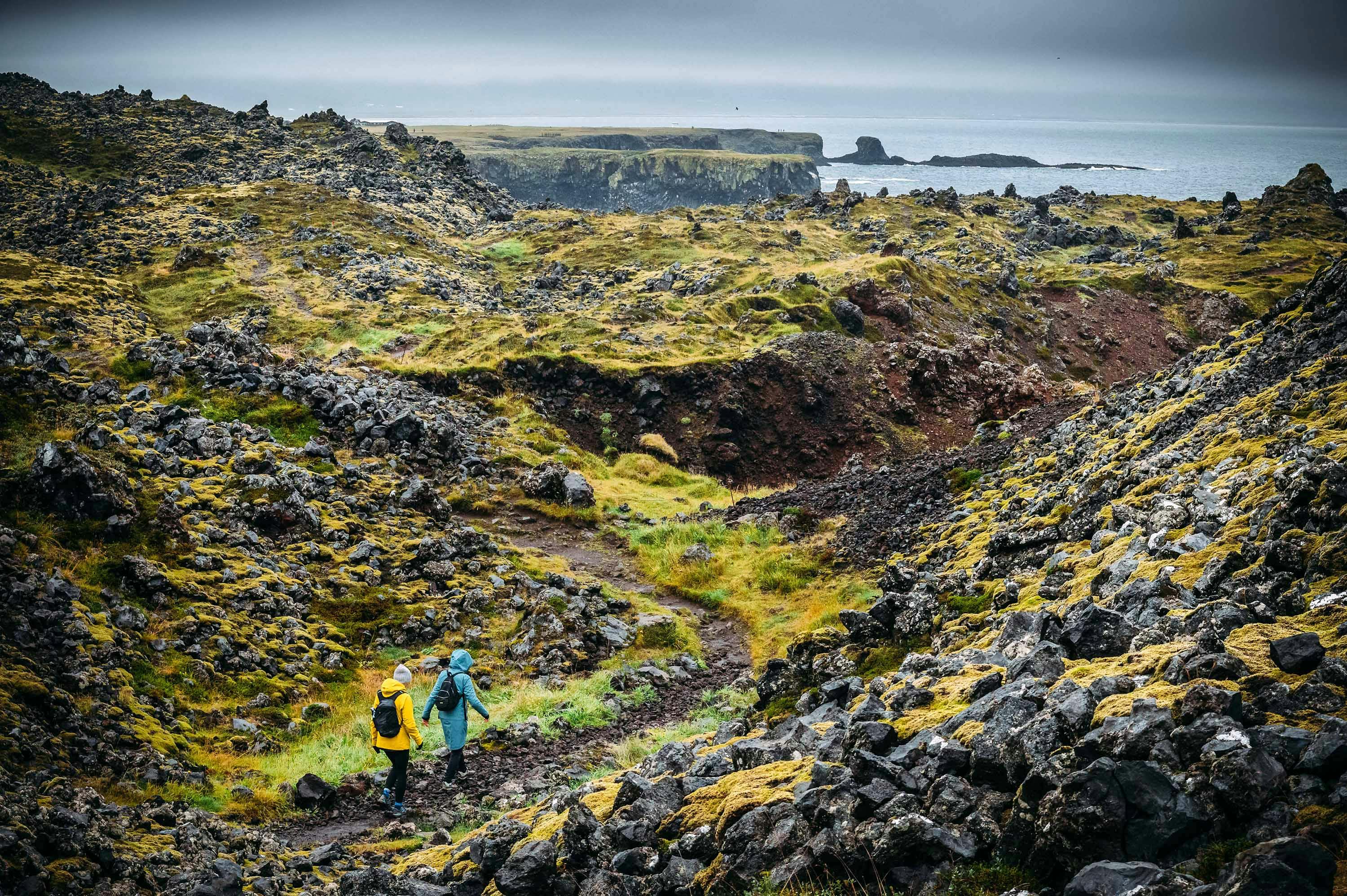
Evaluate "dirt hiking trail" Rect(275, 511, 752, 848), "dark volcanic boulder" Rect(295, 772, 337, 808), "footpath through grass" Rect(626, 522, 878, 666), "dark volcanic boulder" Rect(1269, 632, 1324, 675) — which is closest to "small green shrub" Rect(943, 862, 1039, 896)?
"dark volcanic boulder" Rect(1269, 632, 1324, 675)

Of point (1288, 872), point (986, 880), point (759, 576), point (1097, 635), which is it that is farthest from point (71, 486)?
point (1288, 872)

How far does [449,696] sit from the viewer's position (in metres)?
15.5

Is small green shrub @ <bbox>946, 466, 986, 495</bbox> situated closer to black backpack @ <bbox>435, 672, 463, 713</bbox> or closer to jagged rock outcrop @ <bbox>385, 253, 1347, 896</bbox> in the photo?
jagged rock outcrop @ <bbox>385, 253, 1347, 896</bbox>

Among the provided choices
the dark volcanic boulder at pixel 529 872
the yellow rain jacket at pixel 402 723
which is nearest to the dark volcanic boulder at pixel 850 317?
the yellow rain jacket at pixel 402 723

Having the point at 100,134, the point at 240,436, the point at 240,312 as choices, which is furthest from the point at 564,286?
the point at 100,134

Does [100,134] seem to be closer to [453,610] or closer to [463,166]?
[463,166]

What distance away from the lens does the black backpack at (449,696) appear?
15.5m

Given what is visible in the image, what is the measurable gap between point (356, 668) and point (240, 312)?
41675 mm

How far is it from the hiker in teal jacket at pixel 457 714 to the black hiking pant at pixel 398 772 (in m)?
1.01

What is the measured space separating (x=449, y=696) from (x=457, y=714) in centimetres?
38

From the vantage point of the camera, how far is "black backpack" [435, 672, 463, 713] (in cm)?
1545

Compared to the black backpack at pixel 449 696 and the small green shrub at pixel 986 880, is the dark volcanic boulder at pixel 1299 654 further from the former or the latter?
the black backpack at pixel 449 696

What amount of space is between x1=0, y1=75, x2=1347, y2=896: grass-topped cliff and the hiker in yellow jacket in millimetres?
521

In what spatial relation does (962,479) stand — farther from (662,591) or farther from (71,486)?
(71,486)
